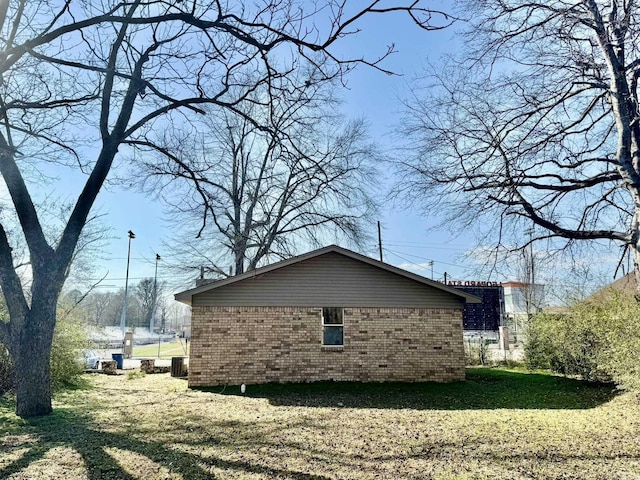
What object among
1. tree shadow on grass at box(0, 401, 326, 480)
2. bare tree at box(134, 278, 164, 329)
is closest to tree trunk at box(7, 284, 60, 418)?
tree shadow on grass at box(0, 401, 326, 480)

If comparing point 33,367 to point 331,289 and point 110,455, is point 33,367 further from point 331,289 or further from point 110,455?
point 331,289

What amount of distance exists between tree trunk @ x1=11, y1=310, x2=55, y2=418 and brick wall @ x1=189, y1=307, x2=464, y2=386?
443 cm

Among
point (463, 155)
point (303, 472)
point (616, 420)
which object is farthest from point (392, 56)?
point (616, 420)

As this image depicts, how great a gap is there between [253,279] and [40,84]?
22.5ft

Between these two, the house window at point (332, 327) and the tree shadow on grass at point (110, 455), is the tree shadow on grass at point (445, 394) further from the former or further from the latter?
the tree shadow on grass at point (110, 455)

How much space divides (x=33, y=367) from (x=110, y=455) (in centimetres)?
341

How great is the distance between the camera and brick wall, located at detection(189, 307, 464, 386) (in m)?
12.3

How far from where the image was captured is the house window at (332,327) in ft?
42.1

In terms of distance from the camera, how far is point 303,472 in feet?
15.8

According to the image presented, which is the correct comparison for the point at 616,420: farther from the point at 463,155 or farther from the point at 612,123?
the point at 612,123

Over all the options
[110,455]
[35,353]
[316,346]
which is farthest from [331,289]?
[110,455]

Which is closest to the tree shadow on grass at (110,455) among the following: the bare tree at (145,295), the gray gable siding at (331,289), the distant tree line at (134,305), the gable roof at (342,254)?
the gable roof at (342,254)

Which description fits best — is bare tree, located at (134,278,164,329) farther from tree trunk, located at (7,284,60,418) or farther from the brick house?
tree trunk, located at (7,284,60,418)

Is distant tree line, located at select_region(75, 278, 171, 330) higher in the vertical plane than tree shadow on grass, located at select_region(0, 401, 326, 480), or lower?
higher
